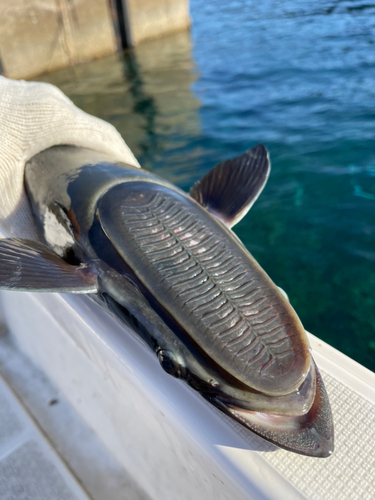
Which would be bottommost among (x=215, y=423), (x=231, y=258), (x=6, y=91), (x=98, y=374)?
(x=98, y=374)

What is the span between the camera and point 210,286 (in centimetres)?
151

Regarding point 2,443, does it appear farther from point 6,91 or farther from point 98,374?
point 6,91

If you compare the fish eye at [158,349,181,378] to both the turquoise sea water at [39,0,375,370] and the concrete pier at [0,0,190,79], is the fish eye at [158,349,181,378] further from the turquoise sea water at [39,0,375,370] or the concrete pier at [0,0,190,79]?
the concrete pier at [0,0,190,79]

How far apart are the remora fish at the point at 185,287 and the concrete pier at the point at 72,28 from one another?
7.79 meters

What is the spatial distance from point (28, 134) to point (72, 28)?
801 cm

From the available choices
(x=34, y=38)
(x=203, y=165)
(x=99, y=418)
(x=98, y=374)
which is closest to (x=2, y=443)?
(x=99, y=418)

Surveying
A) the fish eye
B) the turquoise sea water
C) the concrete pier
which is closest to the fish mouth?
the fish eye

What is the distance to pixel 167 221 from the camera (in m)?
1.73

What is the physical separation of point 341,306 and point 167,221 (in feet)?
5.70

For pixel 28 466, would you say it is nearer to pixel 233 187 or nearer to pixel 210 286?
pixel 210 286

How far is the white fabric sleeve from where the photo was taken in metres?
2.36

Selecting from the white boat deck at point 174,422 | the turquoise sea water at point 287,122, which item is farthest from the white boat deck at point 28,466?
the turquoise sea water at point 287,122

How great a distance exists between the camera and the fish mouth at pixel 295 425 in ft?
4.03

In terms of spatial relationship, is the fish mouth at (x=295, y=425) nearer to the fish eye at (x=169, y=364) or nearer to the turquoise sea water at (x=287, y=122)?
the fish eye at (x=169, y=364)
